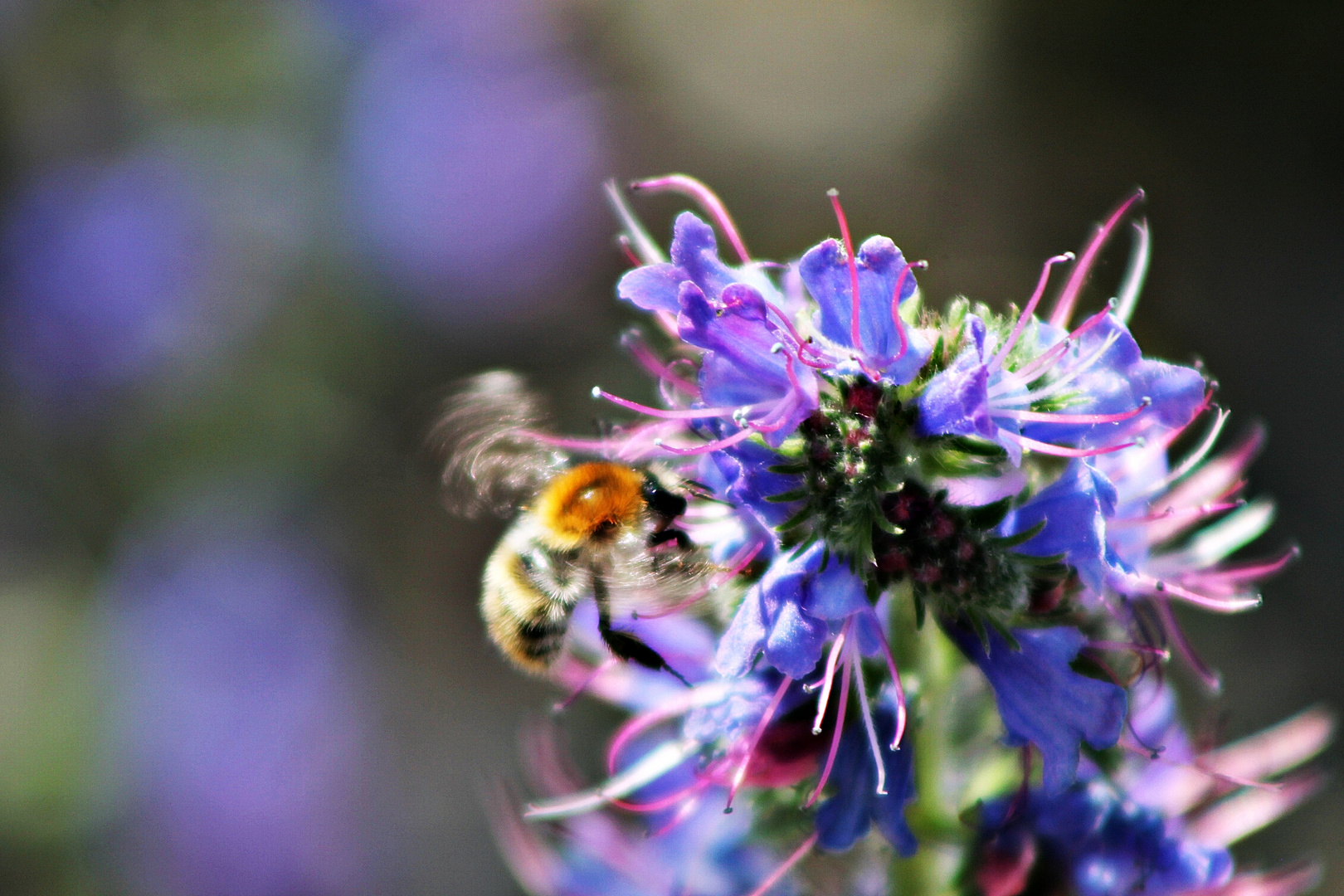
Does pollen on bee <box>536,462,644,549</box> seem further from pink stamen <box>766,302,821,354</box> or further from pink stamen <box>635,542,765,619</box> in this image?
pink stamen <box>766,302,821,354</box>

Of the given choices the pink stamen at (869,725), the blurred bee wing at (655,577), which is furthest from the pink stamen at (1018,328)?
the blurred bee wing at (655,577)

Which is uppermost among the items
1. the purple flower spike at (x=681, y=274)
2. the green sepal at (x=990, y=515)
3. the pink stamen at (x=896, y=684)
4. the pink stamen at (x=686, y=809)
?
the purple flower spike at (x=681, y=274)

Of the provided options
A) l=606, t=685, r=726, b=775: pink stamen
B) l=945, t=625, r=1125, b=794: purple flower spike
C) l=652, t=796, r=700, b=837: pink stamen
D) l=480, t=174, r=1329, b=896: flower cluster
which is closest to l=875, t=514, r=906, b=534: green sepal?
l=480, t=174, r=1329, b=896: flower cluster

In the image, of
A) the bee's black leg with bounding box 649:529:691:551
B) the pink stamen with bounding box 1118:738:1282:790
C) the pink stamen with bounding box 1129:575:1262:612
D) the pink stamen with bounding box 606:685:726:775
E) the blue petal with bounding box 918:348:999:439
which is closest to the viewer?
the blue petal with bounding box 918:348:999:439

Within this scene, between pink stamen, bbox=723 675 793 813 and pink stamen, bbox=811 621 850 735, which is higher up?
pink stamen, bbox=811 621 850 735

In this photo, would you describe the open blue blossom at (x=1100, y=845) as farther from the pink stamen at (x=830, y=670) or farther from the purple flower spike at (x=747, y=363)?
the purple flower spike at (x=747, y=363)

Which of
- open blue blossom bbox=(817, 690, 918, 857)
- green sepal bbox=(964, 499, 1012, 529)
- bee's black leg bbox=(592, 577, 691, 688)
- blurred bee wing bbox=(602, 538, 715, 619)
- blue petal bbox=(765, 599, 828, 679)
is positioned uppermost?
green sepal bbox=(964, 499, 1012, 529)
